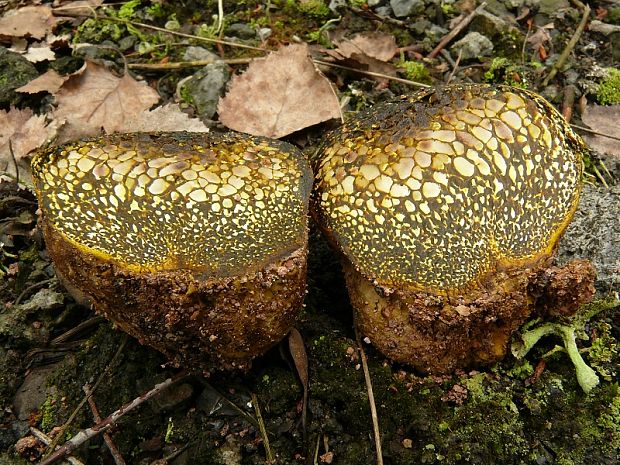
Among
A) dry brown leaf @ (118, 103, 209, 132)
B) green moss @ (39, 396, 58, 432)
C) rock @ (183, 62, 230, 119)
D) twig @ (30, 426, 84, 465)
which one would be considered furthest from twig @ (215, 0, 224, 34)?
twig @ (30, 426, 84, 465)

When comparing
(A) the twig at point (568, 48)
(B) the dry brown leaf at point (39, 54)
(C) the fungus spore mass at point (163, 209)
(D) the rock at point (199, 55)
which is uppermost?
(C) the fungus spore mass at point (163, 209)

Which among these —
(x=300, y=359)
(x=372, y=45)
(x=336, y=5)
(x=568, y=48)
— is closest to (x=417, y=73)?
(x=372, y=45)

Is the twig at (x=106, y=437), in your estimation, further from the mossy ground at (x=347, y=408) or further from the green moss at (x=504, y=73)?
the green moss at (x=504, y=73)

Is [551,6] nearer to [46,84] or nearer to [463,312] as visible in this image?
[463,312]

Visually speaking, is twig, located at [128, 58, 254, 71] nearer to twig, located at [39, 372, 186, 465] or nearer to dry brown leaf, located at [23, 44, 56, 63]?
dry brown leaf, located at [23, 44, 56, 63]

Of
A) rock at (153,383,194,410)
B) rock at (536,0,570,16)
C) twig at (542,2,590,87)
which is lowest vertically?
rock at (153,383,194,410)

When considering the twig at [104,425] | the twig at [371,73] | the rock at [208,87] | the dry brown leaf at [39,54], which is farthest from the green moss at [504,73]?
the dry brown leaf at [39,54]
